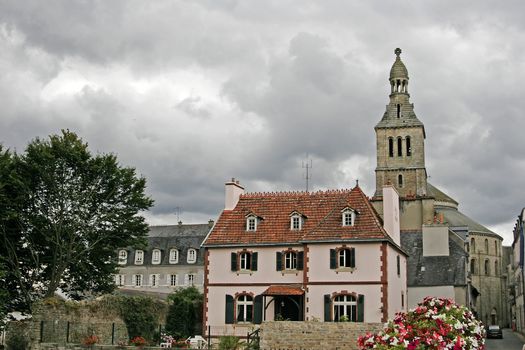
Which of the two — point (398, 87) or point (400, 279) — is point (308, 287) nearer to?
point (400, 279)

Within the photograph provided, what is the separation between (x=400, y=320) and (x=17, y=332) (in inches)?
931

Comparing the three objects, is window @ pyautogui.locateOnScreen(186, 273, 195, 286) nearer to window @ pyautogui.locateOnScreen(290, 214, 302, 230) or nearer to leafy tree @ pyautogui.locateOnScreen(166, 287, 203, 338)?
leafy tree @ pyautogui.locateOnScreen(166, 287, 203, 338)

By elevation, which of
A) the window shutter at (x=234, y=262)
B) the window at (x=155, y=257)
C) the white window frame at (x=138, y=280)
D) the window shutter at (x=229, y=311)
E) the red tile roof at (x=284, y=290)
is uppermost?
the window at (x=155, y=257)

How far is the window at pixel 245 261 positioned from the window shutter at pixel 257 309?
1.89 metres

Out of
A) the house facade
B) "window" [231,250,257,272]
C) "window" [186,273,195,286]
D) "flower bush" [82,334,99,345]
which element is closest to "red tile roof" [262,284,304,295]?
the house facade

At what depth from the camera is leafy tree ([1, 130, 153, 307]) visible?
136 ft

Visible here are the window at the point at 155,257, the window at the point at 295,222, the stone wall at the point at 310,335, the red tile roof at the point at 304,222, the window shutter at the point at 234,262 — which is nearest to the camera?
the stone wall at the point at 310,335

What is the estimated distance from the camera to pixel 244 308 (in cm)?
3975

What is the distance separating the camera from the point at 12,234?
42.0 m

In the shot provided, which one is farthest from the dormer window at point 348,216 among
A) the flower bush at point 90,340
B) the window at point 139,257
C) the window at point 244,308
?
the window at point 139,257

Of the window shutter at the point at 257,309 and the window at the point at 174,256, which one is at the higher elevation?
the window at the point at 174,256

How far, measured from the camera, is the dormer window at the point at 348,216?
38.9 metres

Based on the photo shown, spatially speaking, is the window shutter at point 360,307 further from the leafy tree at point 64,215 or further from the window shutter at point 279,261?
the leafy tree at point 64,215

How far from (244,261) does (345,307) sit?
6547mm
